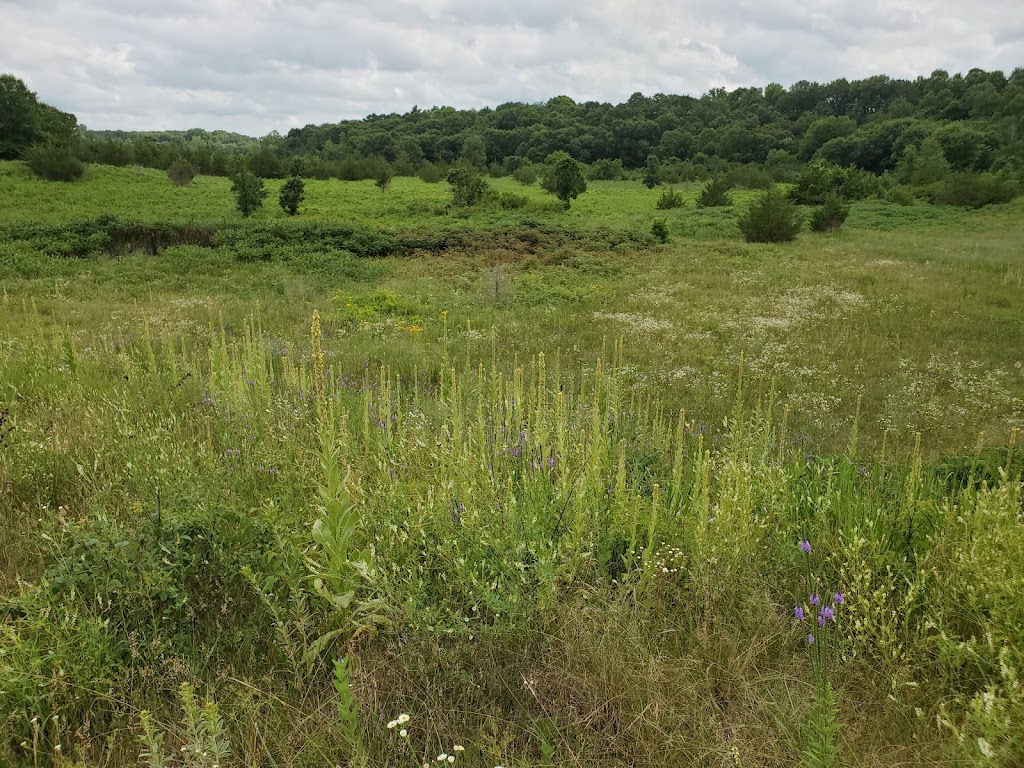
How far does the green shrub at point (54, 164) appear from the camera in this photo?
33.2 meters

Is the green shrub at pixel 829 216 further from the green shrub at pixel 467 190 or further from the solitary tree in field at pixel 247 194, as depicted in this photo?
the solitary tree in field at pixel 247 194

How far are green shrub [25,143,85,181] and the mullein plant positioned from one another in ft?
138

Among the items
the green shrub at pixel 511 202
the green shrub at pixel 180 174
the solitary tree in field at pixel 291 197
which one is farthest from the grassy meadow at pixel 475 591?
the green shrub at pixel 180 174

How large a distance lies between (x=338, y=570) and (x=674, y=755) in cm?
151

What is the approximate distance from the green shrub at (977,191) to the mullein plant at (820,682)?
46.2m

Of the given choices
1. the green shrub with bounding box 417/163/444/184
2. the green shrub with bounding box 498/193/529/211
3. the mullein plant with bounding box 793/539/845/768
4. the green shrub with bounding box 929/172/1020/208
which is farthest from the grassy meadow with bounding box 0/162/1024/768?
the green shrub with bounding box 417/163/444/184

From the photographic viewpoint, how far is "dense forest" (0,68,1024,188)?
148 feet

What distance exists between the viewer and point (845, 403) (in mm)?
Answer: 8953

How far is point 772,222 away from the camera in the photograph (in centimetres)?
2630

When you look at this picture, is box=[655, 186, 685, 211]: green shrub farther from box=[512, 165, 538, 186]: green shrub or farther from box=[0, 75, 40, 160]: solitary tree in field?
Answer: box=[0, 75, 40, 160]: solitary tree in field

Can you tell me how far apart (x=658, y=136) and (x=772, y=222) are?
73128mm

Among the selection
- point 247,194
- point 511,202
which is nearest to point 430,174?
point 511,202

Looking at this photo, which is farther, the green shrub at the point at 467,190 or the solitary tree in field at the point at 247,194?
the green shrub at the point at 467,190

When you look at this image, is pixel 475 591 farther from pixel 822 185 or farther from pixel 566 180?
pixel 822 185
